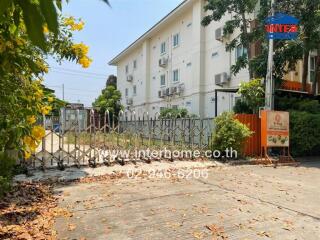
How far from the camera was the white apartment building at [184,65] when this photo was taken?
20.7 m

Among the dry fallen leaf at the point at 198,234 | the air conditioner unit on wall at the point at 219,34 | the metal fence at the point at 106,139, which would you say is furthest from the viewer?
the air conditioner unit on wall at the point at 219,34

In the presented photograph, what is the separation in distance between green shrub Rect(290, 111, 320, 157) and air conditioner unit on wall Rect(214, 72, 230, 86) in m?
6.67

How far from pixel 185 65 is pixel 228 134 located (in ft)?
43.3

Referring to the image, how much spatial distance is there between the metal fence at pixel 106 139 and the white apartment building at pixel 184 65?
23.2 feet

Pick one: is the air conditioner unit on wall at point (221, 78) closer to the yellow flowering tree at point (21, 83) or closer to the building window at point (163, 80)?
the building window at point (163, 80)

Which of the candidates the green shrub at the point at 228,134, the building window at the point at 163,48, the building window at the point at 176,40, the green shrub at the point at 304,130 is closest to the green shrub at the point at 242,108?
the green shrub at the point at 304,130

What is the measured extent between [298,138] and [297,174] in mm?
3395

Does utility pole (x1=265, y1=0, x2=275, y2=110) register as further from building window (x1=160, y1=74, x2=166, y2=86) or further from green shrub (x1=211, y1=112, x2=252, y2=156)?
building window (x1=160, y1=74, x2=166, y2=86)

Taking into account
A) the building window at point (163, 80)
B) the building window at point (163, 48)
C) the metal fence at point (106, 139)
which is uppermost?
the building window at point (163, 48)

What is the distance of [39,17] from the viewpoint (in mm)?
999

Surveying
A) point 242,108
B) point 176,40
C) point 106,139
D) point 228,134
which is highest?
point 176,40

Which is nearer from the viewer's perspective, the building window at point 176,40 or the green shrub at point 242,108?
the green shrub at point 242,108

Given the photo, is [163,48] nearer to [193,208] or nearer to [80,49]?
[193,208]

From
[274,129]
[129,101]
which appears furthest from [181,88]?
[274,129]
